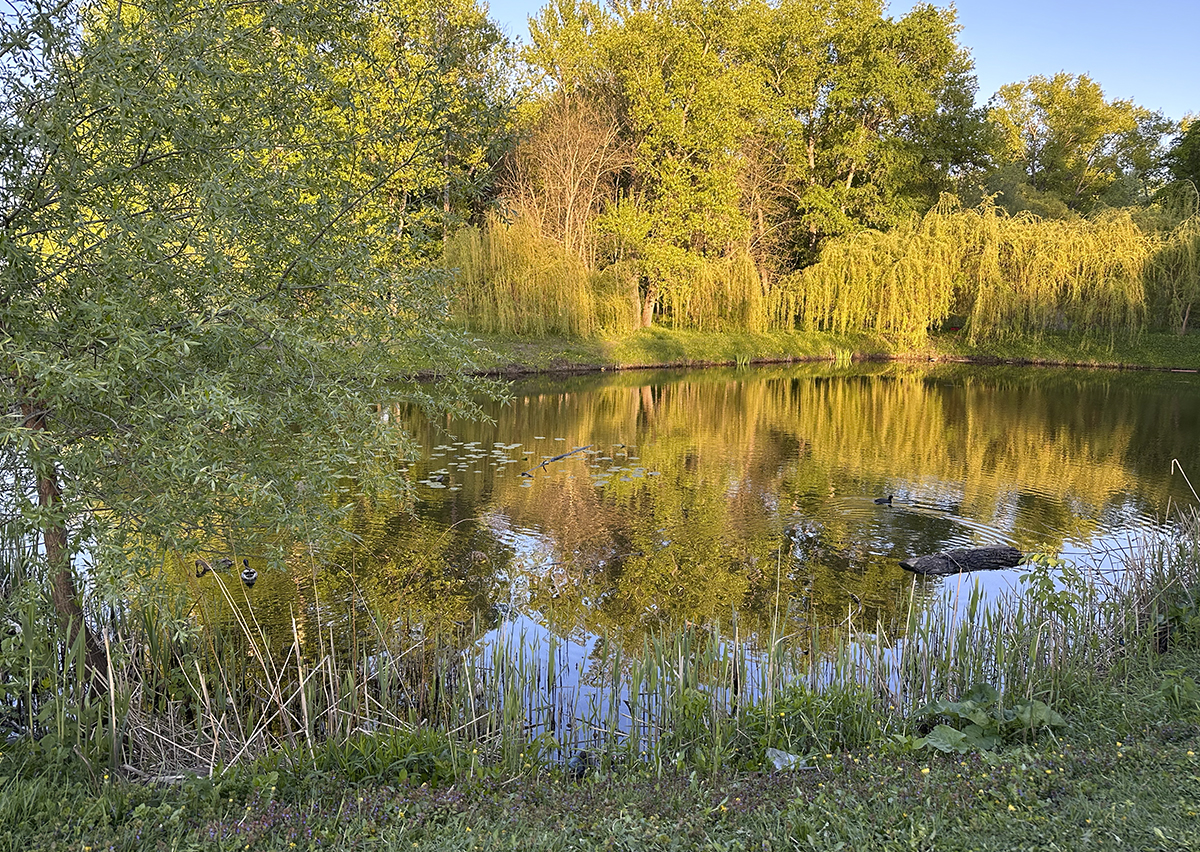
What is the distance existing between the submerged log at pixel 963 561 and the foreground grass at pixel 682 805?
14.0 ft

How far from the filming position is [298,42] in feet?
18.8

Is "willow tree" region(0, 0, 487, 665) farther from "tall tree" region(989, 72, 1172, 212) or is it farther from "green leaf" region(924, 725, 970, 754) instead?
"tall tree" region(989, 72, 1172, 212)

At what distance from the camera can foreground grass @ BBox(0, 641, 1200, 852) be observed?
3.57 meters

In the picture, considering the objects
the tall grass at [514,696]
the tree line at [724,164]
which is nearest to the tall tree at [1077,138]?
Answer: the tree line at [724,164]

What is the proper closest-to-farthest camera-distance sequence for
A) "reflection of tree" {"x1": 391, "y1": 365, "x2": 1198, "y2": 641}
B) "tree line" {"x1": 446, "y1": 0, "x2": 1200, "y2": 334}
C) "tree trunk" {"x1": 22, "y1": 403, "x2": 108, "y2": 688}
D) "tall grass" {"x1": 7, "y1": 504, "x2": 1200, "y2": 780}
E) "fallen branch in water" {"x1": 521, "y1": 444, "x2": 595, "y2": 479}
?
"tall grass" {"x1": 7, "y1": 504, "x2": 1200, "y2": 780} < "tree trunk" {"x1": 22, "y1": 403, "x2": 108, "y2": 688} < "reflection of tree" {"x1": 391, "y1": 365, "x2": 1198, "y2": 641} < "fallen branch in water" {"x1": 521, "y1": 444, "x2": 595, "y2": 479} < "tree line" {"x1": 446, "y1": 0, "x2": 1200, "y2": 334}

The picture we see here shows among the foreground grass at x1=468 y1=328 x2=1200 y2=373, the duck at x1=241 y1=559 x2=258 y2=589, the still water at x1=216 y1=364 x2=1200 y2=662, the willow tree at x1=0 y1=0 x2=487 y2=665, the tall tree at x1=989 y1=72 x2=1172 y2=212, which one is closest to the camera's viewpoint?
the willow tree at x1=0 y1=0 x2=487 y2=665

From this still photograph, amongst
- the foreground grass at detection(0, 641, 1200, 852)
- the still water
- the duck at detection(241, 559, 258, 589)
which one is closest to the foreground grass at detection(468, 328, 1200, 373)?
the still water

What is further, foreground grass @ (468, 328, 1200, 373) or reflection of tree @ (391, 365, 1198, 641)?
foreground grass @ (468, 328, 1200, 373)

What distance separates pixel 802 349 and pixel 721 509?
28.1m

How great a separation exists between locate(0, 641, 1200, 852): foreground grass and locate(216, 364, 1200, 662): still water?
5.76 feet

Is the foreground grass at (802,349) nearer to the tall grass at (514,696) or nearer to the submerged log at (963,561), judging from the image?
the submerged log at (963,561)

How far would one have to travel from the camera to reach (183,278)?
4.81m

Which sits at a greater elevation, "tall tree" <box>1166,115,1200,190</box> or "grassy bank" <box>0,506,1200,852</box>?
"tall tree" <box>1166,115,1200,190</box>

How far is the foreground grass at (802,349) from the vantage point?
30547 mm
